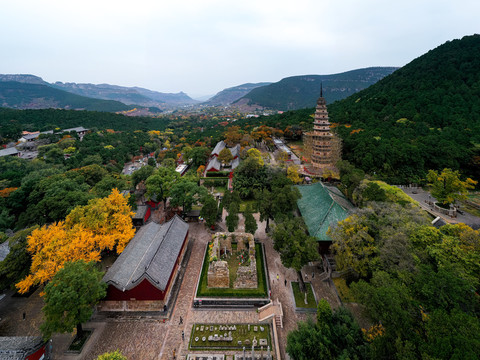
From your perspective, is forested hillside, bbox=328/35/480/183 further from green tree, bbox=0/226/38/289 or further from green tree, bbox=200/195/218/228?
green tree, bbox=0/226/38/289

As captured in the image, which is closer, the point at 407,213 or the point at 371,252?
the point at 371,252

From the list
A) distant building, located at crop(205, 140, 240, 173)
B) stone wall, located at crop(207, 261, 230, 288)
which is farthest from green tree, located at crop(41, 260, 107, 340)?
distant building, located at crop(205, 140, 240, 173)

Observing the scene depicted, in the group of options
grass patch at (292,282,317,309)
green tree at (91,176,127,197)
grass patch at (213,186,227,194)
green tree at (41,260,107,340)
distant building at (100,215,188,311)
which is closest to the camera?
green tree at (41,260,107,340)

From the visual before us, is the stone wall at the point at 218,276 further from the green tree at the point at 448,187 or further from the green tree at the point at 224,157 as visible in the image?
the green tree at the point at 224,157

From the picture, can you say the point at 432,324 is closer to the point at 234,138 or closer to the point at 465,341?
the point at 465,341

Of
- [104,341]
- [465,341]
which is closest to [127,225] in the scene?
[104,341]

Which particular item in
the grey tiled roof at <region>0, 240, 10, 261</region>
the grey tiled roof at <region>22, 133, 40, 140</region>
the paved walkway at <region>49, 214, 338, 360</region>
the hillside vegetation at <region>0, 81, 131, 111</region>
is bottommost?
the paved walkway at <region>49, 214, 338, 360</region>

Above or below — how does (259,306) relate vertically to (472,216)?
below
